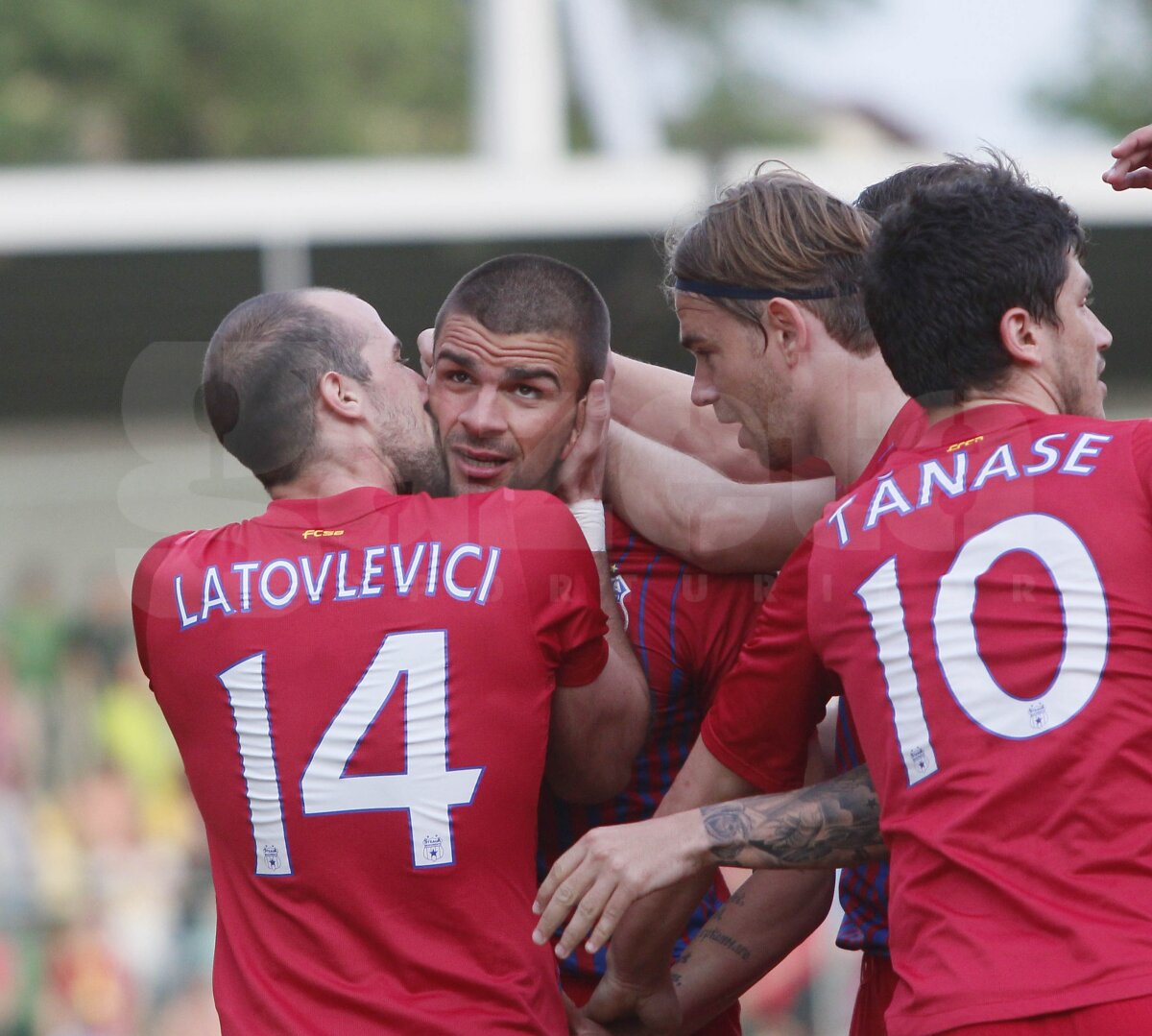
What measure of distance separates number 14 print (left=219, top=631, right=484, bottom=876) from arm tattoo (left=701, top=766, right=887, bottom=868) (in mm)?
548

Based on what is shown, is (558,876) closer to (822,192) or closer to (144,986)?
(822,192)

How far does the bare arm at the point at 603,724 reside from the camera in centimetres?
340

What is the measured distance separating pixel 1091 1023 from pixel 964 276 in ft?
4.51

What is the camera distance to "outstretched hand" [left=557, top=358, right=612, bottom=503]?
3.76 m

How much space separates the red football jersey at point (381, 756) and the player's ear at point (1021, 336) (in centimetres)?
100

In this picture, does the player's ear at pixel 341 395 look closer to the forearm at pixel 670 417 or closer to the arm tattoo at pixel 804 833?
the forearm at pixel 670 417

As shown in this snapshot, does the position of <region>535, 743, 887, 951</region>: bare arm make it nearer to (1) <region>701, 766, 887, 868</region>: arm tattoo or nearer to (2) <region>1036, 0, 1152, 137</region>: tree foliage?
(1) <region>701, 766, 887, 868</region>: arm tattoo

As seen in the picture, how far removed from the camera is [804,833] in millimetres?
3266

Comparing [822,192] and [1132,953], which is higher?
[822,192]

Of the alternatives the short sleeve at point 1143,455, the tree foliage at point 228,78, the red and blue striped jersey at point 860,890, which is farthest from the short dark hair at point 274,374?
the tree foliage at point 228,78

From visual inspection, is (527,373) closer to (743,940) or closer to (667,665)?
(667,665)

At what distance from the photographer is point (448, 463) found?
388 cm

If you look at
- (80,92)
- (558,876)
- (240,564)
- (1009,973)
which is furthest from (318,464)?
(80,92)

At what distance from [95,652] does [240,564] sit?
8.70 meters
